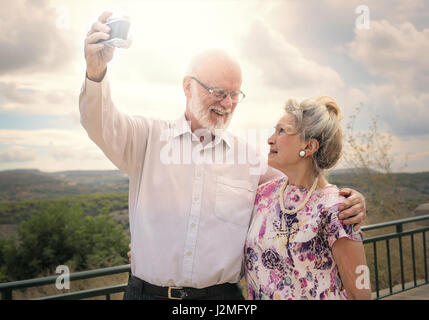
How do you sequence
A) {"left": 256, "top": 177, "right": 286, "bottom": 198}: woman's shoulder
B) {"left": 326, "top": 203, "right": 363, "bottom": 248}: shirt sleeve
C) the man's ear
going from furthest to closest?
1. the man's ear
2. {"left": 256, "top": 177, "right": 286, "bottom": 198}: woman's shoulder
3. {"left": 326, "top": 203, "right": 363, "bottom": 248}: shirt sleeve

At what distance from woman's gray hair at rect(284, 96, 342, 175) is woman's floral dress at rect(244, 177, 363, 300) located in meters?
0.17

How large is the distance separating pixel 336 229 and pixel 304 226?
149 millimetres

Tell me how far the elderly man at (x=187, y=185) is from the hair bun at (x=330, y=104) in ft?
1.33

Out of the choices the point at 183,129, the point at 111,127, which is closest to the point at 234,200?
the point at 183,129

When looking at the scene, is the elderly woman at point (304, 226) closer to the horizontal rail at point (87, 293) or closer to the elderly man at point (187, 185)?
the elderly man at point (187, 185)

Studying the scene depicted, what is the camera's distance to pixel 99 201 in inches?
411

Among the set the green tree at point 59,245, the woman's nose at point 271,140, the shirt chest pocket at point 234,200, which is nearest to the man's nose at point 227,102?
the woman's nose at point 271,140

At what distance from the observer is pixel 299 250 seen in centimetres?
168

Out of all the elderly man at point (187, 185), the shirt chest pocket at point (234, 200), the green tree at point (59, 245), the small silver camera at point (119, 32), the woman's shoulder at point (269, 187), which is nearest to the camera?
the small silver camera at point (119, 32)

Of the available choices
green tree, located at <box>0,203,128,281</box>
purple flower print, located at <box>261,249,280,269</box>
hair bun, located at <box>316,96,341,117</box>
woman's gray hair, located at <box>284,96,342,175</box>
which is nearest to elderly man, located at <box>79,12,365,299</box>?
purple flower print, located at <box>261,249,280,269</box>

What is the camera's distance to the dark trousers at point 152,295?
175cm

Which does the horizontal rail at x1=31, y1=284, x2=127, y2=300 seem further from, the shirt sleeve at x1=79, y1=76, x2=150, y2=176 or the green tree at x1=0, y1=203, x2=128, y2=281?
the green tree at x1=0, y1=203, x2=128, y2=281

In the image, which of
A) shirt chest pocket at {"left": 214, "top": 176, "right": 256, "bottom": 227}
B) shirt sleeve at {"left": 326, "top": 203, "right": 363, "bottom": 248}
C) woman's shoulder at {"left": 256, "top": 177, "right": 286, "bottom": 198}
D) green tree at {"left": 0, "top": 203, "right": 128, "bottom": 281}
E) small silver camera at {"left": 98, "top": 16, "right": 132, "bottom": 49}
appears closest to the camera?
small silver camera at {"left": 98, "top": 16, "right": 132, "bottom": 49}

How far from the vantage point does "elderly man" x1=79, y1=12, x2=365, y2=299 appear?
5.62ft
